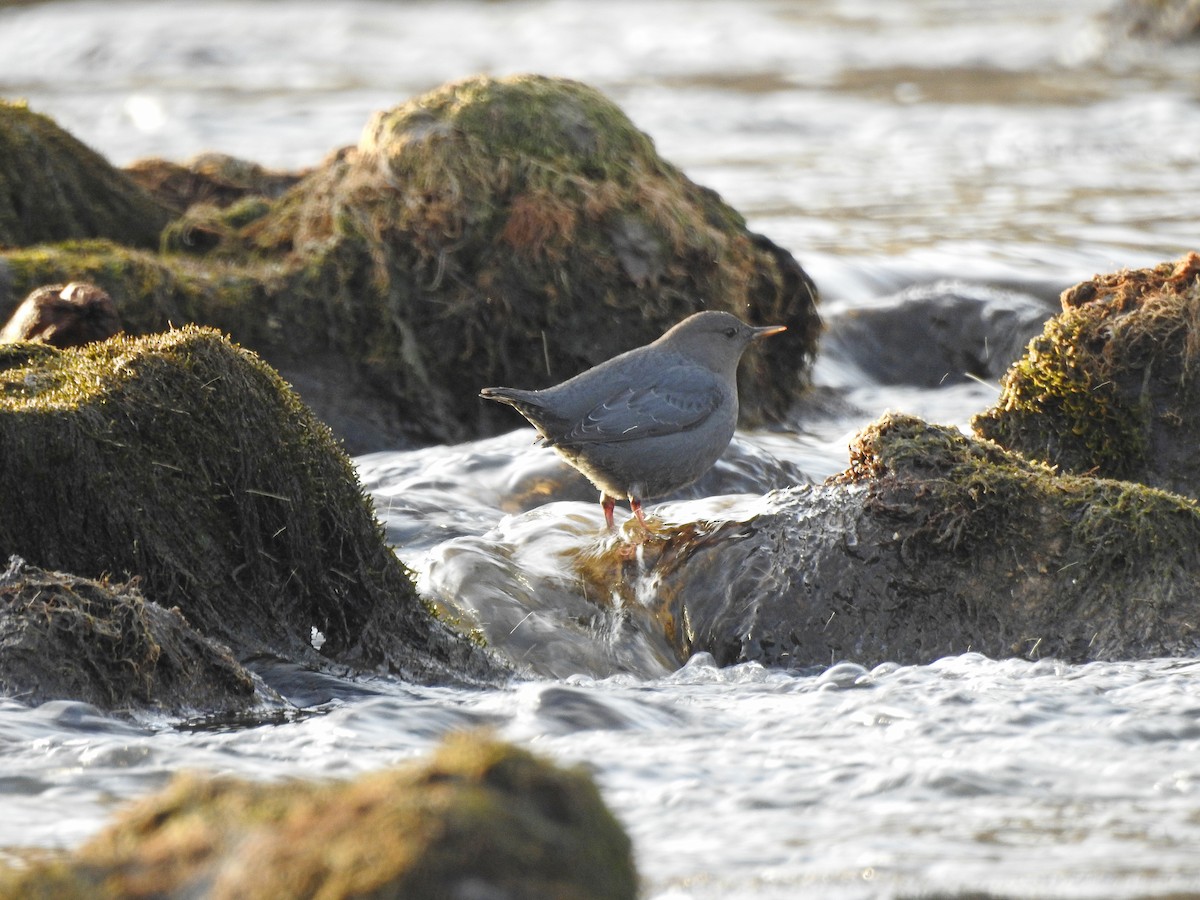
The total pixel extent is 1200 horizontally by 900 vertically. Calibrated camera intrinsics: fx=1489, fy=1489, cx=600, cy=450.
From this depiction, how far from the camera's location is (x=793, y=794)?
13.0 feet

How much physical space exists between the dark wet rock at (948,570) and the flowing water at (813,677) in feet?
0.53

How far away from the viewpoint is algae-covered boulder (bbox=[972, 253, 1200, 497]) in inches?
247

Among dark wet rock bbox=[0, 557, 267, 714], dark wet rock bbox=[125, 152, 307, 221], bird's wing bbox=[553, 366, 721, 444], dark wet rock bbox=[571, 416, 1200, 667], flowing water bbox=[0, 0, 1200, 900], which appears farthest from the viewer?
dark wet rock bbox=[125, 152, 307, 221]

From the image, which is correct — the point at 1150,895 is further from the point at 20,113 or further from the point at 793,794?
the point at 20,113

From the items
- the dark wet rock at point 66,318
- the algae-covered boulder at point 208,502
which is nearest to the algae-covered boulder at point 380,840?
the algae-covered boulder at point 208,502

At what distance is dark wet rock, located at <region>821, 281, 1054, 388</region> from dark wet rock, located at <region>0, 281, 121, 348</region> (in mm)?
5269

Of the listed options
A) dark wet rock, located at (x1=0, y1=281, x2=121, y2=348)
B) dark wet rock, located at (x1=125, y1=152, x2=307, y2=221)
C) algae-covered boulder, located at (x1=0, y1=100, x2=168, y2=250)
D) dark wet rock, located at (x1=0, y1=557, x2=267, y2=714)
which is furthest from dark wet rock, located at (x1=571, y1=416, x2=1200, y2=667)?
dark wet rock, located at (x1=125, y1=152, x2=307, y2=221)

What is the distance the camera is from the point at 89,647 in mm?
4312

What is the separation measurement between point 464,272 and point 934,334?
3.75m

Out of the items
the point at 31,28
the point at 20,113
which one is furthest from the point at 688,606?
the point at 31,28

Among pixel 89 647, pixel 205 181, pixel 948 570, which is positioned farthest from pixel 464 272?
pixel 89 647

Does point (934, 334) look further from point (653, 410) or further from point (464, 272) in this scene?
point (653, 410)

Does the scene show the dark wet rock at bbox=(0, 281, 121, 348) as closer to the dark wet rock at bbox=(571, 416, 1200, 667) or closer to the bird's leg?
the bird's leg

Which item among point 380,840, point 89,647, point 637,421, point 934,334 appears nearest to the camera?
point 380,840
